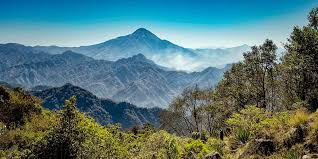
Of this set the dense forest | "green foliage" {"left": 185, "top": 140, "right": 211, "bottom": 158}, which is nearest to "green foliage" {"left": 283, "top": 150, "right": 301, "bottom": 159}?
the dense forest

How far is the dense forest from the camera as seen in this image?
20.4 metres

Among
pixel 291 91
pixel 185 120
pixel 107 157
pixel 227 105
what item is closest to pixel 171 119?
pixel 185 120

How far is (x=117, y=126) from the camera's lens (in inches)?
1299

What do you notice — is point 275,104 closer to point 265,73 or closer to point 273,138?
point 265,73

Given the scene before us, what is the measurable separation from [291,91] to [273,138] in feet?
162

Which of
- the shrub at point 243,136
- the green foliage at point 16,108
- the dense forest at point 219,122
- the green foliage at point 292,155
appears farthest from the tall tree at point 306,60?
the green foliage at point 16,108

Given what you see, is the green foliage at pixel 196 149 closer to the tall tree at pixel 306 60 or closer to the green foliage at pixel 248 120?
the green foliage at pixel 248 120

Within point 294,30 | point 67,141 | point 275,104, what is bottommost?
point 275,104

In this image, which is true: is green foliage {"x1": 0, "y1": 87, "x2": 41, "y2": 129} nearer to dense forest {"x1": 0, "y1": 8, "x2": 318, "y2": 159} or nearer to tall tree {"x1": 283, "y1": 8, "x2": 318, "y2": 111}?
dense forest {"x1": 0, "y1": 8, "x2": 318, "y2": 159}

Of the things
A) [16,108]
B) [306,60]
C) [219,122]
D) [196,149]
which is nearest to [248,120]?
[196,149]

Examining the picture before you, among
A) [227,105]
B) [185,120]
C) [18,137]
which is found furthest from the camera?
[185,120]

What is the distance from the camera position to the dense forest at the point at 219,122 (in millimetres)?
→ 20438

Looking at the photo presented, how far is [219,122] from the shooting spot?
7981cm

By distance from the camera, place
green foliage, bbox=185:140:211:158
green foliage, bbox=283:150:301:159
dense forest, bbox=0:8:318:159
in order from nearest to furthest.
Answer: green foliage, bbox=283:150:301:159 → dense forest, bbox=0:8:318:159 → green foliage, bbox=185:140:211:158
